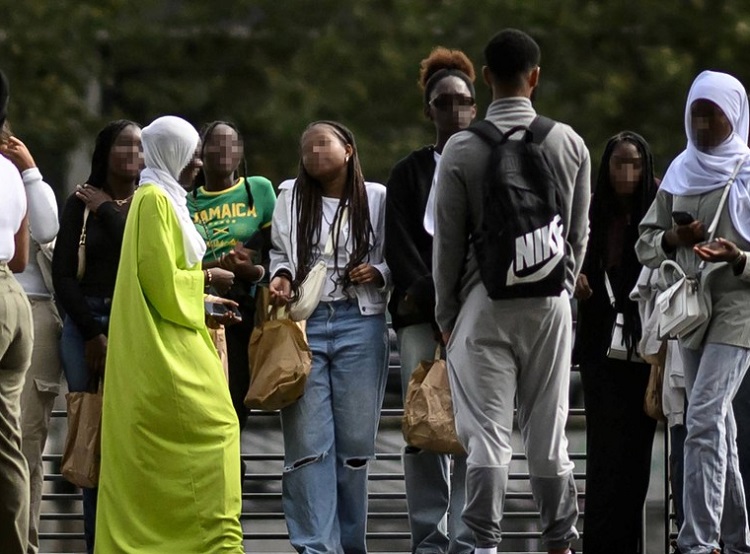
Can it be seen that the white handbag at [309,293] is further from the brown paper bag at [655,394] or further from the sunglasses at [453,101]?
the brown paper bag at [655,394]

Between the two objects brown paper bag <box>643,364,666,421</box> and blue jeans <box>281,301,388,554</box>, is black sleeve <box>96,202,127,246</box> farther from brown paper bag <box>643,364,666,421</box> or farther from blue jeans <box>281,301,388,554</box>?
brown paper bag <box>643,364,666,421</box>

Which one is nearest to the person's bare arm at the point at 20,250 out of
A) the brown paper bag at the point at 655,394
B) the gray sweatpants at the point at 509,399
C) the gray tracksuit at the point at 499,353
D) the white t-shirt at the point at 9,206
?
the white t-shirt at the point at 9,206

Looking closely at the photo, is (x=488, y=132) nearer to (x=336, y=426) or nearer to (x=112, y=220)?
(x=336, y=426)

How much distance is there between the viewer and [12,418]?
8.45 meters

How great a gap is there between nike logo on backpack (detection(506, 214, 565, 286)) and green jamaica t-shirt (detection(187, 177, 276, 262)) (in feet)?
6.95

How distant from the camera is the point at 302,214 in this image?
9.27 metres

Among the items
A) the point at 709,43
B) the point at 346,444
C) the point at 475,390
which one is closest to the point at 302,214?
the point at 346,444

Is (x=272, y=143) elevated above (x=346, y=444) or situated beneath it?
elevated above

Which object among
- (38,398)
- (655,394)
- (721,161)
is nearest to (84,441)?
(38,398)

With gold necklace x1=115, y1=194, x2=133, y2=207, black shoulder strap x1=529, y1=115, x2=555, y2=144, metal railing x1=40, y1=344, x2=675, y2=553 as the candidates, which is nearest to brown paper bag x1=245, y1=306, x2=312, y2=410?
gold necklace x1=115, y1=194, x2=133, y2=207

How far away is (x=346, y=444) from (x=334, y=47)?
41.5 ft

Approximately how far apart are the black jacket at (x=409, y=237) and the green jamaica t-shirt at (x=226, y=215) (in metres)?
0.73

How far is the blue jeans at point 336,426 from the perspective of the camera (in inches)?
360

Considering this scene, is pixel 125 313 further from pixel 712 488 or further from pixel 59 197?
pixel 59 197
